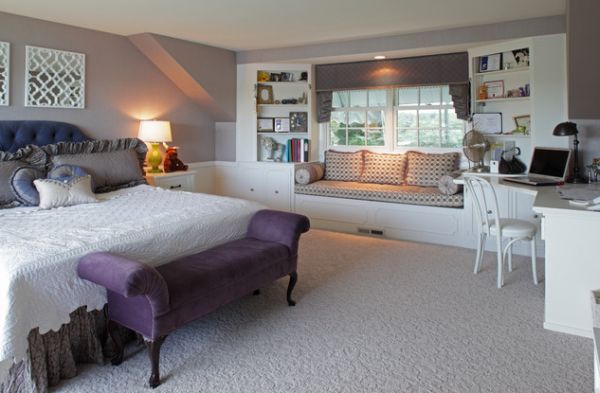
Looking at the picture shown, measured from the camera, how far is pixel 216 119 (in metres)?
6.07

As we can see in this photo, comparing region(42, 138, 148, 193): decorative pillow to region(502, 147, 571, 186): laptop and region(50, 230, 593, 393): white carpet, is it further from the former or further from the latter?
region(502, 147, 571, 186): laptop

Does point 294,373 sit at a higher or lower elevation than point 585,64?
lower

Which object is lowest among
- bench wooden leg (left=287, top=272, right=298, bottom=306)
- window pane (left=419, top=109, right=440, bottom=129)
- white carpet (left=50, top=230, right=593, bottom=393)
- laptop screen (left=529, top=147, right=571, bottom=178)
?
white carpet (left=50, top=230, right=593, bottom=393)

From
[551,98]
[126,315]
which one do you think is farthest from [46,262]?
[551,98]

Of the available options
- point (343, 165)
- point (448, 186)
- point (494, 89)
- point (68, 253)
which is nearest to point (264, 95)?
point (343, 165)

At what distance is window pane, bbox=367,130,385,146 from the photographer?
18.9 feet

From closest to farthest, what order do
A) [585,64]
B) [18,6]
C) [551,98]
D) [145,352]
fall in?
[145,352] < [585,64] < [18,6] < [551,98]

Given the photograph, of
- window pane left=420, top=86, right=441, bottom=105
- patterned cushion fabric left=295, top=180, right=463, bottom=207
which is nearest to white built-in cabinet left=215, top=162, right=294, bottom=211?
patterned cushion fabric left=295, top=180, right=463, bottom=207

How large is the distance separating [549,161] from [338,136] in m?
2.68

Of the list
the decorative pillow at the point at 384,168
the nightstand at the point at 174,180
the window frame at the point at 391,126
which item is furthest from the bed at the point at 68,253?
the window frame at the point at 391,126

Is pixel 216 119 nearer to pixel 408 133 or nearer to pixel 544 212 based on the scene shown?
pixel 408 133

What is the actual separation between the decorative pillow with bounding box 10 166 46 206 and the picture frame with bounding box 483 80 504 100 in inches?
165

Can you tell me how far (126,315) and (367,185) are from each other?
3.55 m

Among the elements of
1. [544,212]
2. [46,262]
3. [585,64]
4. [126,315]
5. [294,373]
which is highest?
[585,64]
